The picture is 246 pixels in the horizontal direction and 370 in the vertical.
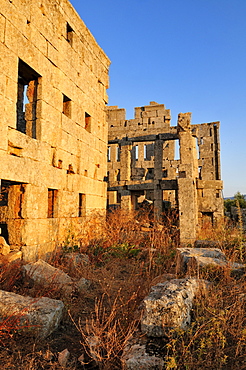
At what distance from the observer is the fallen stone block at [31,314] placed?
A: 111 inches

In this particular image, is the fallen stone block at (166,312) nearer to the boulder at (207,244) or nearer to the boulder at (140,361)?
the boulder at (140,361)

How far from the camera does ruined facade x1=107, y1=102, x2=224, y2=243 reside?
1017 centimetres

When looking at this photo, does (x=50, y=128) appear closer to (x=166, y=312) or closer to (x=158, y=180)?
(x=166, y=312)

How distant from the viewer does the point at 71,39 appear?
7613mm

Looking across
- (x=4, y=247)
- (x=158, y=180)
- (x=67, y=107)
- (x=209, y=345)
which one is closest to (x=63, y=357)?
(x=209, y=345)

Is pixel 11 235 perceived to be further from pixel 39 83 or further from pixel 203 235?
pixel 203 235

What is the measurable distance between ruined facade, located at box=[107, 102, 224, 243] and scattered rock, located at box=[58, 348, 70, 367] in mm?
6937

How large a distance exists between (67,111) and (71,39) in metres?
1.99

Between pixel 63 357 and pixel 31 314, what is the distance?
0.67 m

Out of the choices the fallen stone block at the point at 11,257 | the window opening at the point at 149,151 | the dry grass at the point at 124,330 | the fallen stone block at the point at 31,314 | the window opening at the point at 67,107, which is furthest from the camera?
the window opening at the point at 149,151

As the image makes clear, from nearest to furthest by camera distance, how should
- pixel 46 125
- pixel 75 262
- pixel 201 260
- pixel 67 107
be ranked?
pixel 201 260, pixel 75 262, pixel 46 125, pixel 67 107

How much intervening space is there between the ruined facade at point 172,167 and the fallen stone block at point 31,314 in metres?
6.55

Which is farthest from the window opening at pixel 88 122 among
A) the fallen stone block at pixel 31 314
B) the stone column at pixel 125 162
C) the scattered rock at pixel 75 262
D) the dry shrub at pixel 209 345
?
the dry shrub at pixel 209 345

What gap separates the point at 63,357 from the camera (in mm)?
2488
